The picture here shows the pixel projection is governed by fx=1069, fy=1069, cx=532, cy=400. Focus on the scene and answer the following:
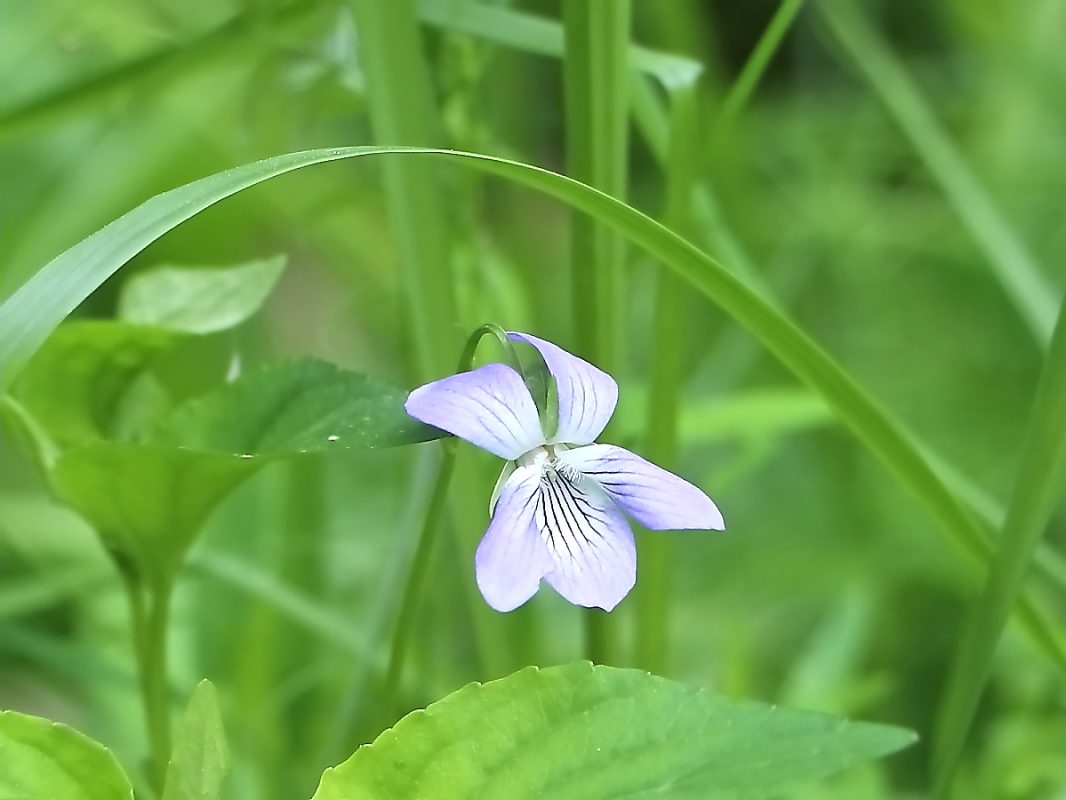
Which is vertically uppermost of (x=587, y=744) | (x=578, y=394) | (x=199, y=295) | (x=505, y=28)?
(x=505, y=28)

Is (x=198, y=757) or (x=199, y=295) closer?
(x=198, y=757)

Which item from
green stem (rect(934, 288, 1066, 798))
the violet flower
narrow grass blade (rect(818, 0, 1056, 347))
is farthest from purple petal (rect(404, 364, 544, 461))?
narrow grass blade (rect(818, 0, 1056, 347))

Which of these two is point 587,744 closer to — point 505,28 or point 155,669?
point 155,669

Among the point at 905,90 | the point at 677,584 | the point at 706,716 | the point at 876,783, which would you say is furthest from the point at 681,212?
the point at 677,584

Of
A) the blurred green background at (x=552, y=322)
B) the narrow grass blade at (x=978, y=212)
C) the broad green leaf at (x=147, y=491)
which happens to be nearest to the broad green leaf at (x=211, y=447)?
the broad green leaf at (x=147, y=491)

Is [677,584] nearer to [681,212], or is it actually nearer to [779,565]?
[779,565]

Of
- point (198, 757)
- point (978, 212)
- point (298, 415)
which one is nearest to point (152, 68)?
point (298, 415)

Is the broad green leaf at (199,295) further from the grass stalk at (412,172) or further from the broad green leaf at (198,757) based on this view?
the broad green leaf at (198,757)
